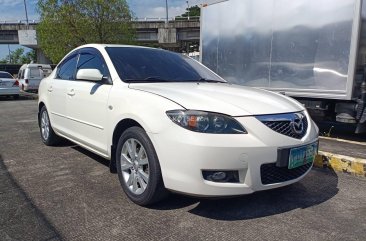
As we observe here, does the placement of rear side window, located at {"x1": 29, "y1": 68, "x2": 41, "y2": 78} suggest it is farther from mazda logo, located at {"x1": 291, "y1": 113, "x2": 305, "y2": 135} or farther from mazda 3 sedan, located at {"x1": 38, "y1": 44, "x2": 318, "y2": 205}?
mazda logo, located at {"x1": 291, "y1": 113, "x2": 305, "y2": 135}

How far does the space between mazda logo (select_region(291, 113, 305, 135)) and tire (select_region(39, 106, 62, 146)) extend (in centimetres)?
382

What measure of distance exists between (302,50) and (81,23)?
1263 cm

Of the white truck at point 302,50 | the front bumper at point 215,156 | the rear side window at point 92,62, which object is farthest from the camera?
the white truck at point 302,50

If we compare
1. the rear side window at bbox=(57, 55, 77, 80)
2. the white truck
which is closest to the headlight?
the rear side window at bbox=(57, 55, 77, 80)

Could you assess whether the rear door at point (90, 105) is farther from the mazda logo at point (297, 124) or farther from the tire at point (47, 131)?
the mazda logo at point (297, 124)

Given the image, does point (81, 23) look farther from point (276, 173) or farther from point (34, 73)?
point (276, 173)

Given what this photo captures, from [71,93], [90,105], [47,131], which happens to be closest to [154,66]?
[90,105]

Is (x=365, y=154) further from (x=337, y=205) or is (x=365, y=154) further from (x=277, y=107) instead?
(x=277, y=107)

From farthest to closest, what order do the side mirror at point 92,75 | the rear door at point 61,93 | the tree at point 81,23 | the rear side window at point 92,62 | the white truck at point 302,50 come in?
the tree at point 81,23 → the white truck at point 302,50 → the rear door at point 61,93 → the rear side window at point 92,62 → the side mirror at point 92,75

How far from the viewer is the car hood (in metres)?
2.99

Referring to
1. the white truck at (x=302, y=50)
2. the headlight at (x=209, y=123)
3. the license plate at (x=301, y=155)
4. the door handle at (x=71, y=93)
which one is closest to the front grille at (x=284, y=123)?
the license plate at (x=301, y=155)

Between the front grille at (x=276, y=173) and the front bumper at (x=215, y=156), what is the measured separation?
0.05m

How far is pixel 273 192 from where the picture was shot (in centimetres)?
374

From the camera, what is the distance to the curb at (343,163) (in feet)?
14.2
